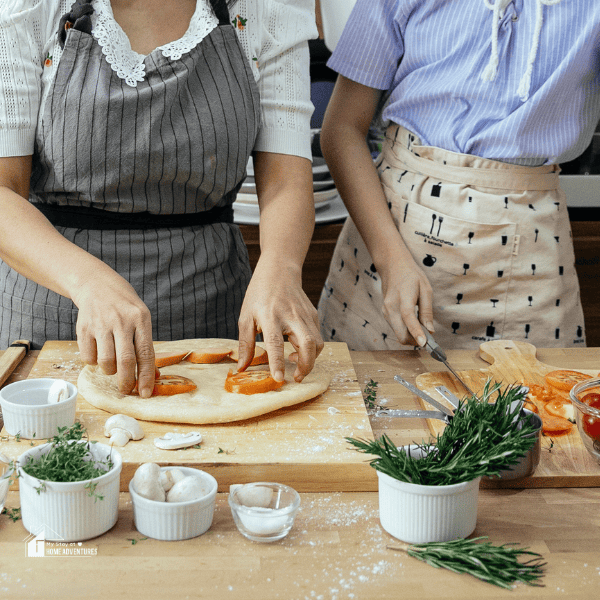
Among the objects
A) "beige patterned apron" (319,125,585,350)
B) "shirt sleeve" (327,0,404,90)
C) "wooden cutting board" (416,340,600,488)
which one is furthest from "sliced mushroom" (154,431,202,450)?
"shirt sleeve" (327,0,404,90)

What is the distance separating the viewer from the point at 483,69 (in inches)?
59.5

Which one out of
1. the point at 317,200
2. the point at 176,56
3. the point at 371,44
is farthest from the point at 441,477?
the point at 317,200

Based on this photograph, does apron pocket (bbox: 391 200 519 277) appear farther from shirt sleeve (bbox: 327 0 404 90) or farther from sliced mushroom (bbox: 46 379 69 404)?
sliced mushroom (bbox: 46 379 69 404)

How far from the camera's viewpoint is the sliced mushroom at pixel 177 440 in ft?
3.24

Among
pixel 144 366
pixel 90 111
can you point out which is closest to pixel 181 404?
pixel 144 366

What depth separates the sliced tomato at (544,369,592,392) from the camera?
123cm

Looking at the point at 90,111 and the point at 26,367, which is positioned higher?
the point at 90,111

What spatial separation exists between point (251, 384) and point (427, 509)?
16.7 inches

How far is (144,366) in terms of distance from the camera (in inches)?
43.0

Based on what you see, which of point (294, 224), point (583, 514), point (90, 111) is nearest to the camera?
→ point (583, 514)

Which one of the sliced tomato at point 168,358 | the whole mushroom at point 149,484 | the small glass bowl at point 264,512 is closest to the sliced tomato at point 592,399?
the small glass bowl at point 264,512

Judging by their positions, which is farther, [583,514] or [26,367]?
[26,367]

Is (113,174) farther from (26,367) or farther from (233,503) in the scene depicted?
(233,503)

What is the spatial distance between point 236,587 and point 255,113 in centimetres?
96
